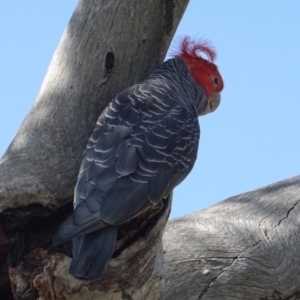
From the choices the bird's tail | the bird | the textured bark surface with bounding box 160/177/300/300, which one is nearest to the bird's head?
the bird

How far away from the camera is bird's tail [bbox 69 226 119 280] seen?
302cm

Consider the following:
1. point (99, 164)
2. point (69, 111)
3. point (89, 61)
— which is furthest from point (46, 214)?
point (89, 61)

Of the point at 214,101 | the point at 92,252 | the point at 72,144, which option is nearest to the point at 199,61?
the point at 214,101

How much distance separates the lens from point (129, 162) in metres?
3.56

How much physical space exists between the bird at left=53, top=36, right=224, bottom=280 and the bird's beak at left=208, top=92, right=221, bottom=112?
10.1 inches

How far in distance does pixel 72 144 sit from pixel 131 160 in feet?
1.45

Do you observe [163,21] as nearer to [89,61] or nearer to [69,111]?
[89,61]

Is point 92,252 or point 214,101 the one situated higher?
point 214,101

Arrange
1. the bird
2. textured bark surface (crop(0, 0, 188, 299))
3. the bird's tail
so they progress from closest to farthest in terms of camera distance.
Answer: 1. the bird's tail
2. the bird
3. textured bark surface (crop(0, 0, 188, 299))

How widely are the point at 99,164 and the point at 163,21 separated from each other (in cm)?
122

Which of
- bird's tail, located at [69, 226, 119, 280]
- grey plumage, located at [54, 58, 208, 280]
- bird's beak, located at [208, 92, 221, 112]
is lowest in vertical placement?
bird's tail, located at [69, 226, 119, 280]

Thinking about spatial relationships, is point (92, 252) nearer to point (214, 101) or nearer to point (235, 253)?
point (235, 253)

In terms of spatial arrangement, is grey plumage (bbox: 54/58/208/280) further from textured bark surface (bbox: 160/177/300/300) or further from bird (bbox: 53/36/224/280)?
textured bark surface (bbox: 160/177/300/300)

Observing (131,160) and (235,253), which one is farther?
(235,253)
